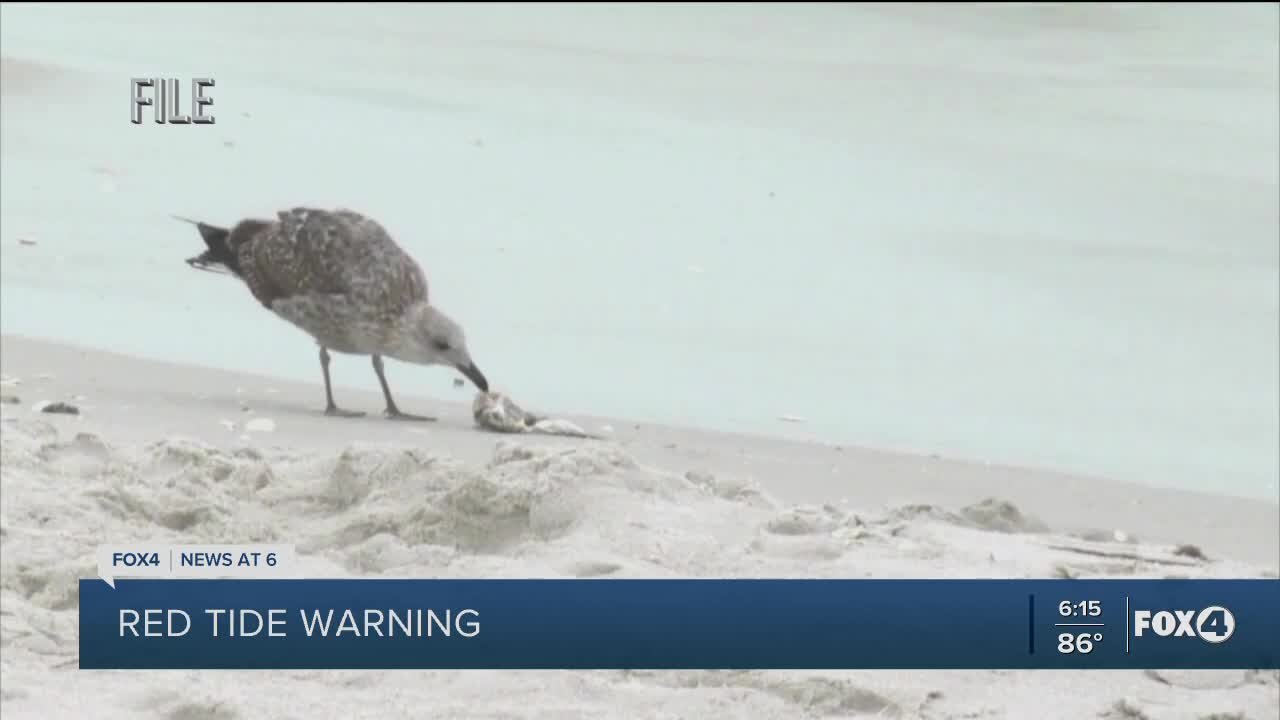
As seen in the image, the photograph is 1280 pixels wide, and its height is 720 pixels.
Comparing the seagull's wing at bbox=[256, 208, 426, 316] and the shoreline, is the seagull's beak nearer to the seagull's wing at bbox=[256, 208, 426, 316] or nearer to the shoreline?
the shoreline

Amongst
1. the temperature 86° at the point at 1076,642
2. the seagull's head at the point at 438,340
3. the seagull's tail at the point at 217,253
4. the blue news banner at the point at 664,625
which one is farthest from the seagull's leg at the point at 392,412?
the temperature 86° at the point at 1076,642

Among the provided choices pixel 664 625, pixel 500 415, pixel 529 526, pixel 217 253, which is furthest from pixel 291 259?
pixel 664 625

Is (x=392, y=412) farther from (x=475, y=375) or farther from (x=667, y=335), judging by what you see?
(x=667, y=335)

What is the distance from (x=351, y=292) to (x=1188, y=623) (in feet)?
10.6

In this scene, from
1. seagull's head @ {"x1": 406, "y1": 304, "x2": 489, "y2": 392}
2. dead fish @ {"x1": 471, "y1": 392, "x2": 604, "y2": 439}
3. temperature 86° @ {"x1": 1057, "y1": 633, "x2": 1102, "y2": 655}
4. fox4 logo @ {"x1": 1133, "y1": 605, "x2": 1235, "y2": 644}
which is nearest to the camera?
temperature 86° @ {"x1": 1057, "y1": 633, "x2": 1102, "y2": 655}

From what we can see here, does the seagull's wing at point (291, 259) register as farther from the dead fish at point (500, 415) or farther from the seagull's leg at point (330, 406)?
the dead fish at point (500, 415)

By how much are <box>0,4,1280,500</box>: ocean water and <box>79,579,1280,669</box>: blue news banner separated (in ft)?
6.92

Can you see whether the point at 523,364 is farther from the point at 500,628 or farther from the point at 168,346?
the point at 500,628

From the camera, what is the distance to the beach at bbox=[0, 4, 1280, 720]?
4.73 meters

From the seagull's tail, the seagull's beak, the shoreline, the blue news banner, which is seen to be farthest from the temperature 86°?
the seagull's tail

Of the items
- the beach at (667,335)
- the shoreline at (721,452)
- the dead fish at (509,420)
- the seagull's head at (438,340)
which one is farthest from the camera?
the seagull's head at (438,340)

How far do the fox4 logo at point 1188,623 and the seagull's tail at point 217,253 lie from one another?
368cm

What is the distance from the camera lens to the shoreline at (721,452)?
5.73 meters

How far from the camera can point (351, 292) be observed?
6.59 meters
